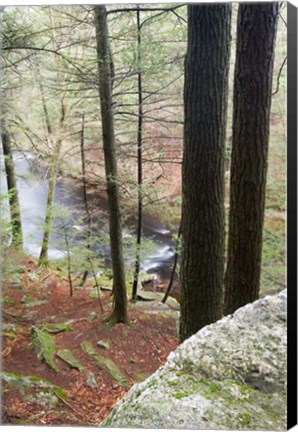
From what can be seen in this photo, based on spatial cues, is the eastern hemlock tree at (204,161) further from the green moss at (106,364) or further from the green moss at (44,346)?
the green moss at (44,346)

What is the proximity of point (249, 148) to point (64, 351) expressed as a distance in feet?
5.10

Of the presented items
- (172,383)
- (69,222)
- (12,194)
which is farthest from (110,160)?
(172,383)

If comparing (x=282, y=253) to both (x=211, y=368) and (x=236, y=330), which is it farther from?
(x=211, y=368)

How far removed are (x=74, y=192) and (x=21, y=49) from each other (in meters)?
0.92

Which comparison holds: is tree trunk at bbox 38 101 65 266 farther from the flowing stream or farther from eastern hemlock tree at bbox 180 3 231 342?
eastern hemlock tree at bbox 180 3 231 342

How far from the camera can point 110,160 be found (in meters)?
2.49

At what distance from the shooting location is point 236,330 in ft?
3.99

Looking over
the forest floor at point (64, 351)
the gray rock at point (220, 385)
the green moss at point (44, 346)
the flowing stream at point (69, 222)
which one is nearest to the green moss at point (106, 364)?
the forest floor at point (64, 351)

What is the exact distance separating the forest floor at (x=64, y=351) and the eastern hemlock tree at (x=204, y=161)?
0.68 m

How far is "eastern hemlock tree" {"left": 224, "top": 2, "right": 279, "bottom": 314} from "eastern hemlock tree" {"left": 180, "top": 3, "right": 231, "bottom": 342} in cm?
16

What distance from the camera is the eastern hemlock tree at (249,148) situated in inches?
73.2

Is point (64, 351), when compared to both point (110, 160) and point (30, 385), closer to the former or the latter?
point (30, 385)

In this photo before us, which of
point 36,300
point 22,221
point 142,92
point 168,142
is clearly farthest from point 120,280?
point 142,92

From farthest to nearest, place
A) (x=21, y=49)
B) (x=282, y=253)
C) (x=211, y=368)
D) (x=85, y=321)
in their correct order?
(x=85, y=321)
(x=21, y=49)
(x=282, y=253)
(x=211, y=368)
